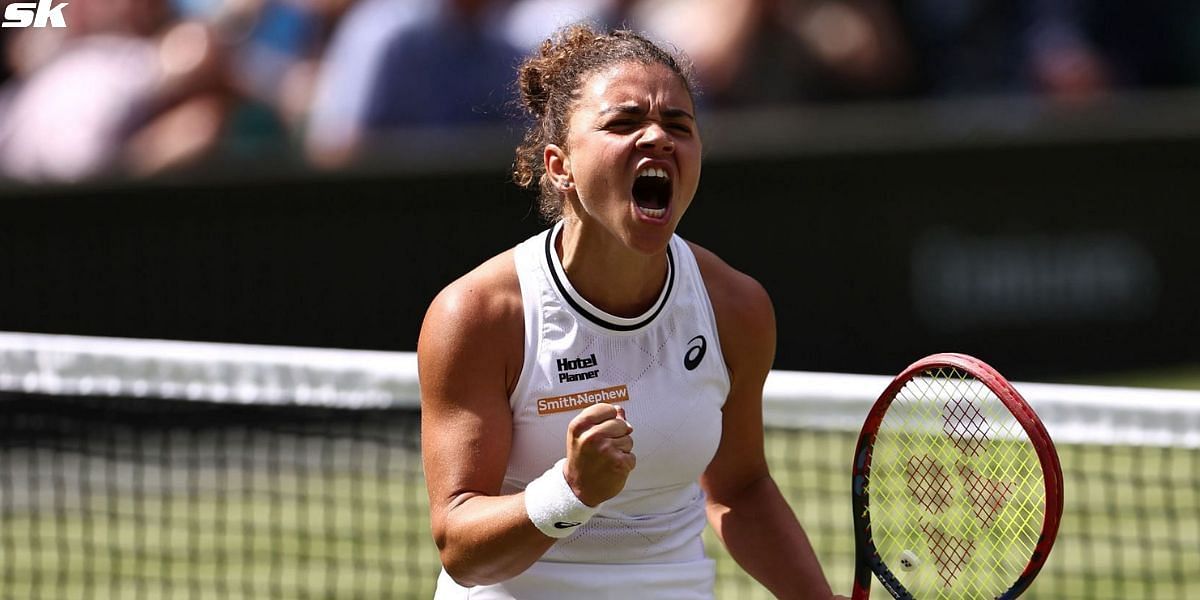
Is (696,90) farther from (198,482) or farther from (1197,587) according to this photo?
(198,482)

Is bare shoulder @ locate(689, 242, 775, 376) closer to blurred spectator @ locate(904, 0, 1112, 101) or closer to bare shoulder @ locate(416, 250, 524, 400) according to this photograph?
bare shoulder @ locate(416, 250, 524, 400)

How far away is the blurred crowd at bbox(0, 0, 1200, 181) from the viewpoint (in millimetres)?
9352

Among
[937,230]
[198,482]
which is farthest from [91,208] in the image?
[937,230]

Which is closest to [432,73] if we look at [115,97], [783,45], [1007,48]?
[115,97]

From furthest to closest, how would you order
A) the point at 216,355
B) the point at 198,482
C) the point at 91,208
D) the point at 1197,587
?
the point at 91,208, the point at 198,482, the point at 1197,587, the point at 216,355

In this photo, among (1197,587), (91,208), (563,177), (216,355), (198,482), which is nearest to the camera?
(563,177)

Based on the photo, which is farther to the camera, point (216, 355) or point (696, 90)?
point (216, 355)

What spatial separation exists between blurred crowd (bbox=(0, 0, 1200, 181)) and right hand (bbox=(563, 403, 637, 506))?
6.37 meters

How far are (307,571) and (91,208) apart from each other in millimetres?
2963

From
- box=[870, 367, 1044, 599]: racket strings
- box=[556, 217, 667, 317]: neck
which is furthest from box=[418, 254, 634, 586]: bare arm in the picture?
box=[870, 367, 1044, 599]: racket strings

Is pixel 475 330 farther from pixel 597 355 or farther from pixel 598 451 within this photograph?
pixel 598 451

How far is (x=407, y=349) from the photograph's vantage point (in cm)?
931

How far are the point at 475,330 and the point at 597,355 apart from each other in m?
0.23

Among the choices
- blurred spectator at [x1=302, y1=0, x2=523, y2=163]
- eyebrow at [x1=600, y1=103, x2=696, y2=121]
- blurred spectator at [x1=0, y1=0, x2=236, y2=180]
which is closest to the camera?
eyebrow at [x1=600, y1=103, x2=696, y2=121]
